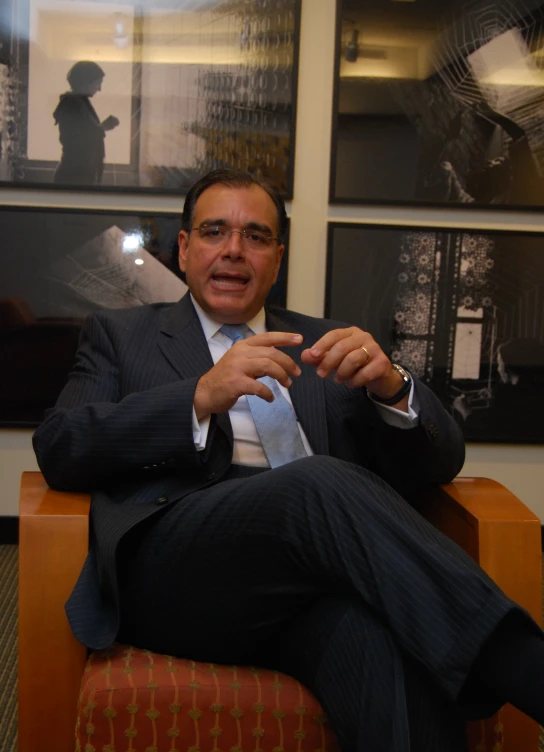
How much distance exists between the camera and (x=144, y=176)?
9.89 ft

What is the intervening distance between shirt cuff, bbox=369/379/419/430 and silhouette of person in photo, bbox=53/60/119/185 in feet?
5.40

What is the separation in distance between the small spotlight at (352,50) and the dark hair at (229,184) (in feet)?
3.46

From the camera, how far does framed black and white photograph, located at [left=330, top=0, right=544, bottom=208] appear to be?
3.03m

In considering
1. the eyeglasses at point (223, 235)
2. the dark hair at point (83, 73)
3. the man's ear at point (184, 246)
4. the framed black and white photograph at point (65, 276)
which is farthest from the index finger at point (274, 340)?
the dark hair at point (83, 73)

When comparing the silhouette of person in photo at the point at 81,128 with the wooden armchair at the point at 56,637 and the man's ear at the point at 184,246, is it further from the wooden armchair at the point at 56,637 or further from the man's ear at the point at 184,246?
the wooden armchair at the point at 56,637

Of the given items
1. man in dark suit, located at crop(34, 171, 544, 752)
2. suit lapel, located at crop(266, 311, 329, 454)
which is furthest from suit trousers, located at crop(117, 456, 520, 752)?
suit lapel, located at crop(266, 311, 329, 454)

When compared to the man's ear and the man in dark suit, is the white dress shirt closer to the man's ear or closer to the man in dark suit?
the man in dark suit

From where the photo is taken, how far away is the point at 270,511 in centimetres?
147

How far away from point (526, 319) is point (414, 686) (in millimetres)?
2143

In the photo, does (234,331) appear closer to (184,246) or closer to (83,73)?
(184,246)

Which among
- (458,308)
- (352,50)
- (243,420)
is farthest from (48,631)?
(352,50)

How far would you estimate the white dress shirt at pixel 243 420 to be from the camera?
1775 millimetres

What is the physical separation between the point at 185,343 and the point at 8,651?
115 cm

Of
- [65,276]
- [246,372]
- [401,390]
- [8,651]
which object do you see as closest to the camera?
[246,372]
